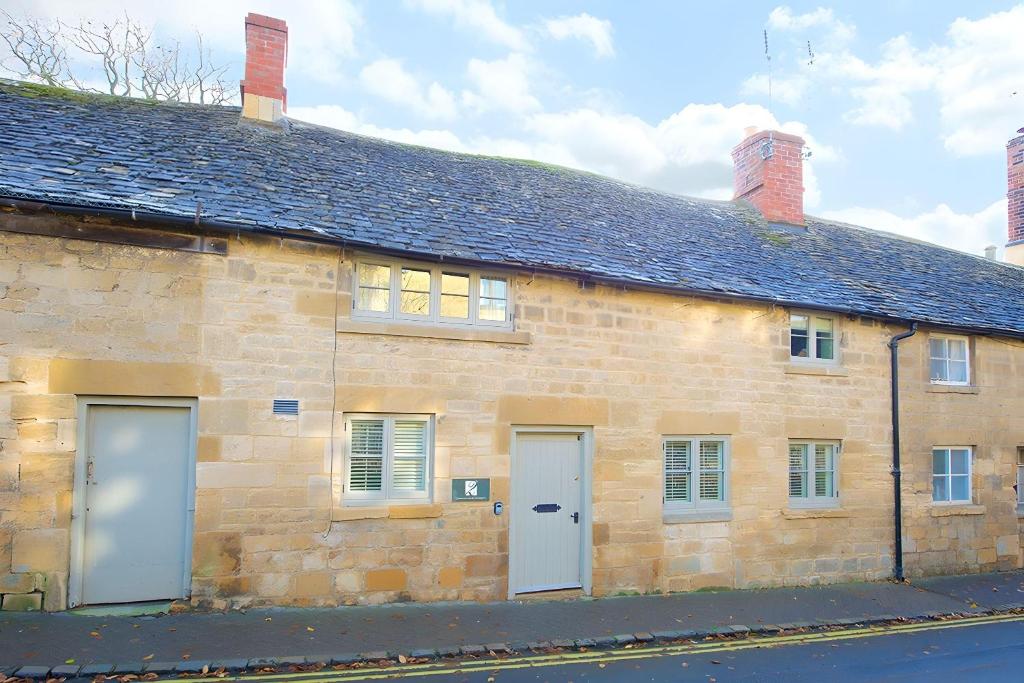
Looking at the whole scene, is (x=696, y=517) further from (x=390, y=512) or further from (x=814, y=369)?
(x=390, y=512)

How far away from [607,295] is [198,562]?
6.17m

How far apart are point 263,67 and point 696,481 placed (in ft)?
32.3

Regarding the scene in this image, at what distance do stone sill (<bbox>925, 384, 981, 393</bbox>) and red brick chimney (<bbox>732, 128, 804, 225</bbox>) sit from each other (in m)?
4.62

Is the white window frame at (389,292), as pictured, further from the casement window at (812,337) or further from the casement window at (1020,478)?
the casement window at (1020,478)

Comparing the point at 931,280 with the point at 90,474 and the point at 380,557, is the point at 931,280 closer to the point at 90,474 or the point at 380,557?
the point at 380,557

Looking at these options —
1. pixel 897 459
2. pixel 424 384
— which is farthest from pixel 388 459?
pixel 897 459

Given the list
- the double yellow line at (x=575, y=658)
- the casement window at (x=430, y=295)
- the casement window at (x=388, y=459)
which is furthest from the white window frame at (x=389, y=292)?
the double yellow line at (x=575, y=658)

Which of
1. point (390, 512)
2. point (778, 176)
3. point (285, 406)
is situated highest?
point (778, 176)

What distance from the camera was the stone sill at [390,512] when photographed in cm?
809

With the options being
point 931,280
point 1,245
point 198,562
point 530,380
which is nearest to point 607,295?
point 530,380

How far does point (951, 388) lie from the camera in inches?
482

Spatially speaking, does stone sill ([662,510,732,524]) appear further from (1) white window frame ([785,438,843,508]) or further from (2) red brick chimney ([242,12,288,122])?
(2) red brick chimney ([242,12,288,122])

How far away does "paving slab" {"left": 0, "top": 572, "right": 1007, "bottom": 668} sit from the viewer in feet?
20.9

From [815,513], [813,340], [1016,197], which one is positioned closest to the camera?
[815,513]
